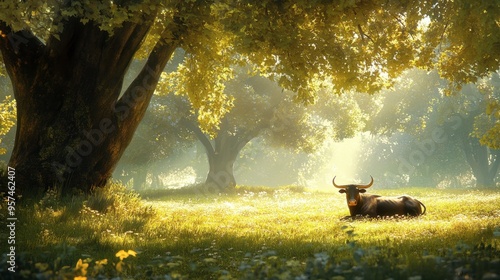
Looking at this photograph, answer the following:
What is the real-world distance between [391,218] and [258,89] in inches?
1030

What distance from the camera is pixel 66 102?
1403cm

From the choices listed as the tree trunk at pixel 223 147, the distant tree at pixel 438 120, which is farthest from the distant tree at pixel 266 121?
the distant tree at pixel 438 120

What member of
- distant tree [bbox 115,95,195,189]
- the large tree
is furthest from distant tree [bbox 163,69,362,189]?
the large tree

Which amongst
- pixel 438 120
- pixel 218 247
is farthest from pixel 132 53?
pixel 438 120

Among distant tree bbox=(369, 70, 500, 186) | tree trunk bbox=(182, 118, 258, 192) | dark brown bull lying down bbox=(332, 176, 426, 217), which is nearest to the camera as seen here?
dark brown bull lying down bbox=(332, 176, 426, 217)

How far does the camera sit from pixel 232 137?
41.0 metres

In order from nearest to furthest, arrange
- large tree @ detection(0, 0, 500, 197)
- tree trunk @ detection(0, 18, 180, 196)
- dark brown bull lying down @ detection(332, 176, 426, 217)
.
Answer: large tree @ detection(0, 0, 500, 197), tree trunk @ detection(0, 18, 180, 196), dark brown bull lying down @ detection(332, 176, 426, 217)

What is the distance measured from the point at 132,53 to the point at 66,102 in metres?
2.53

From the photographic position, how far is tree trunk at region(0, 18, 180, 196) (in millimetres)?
13703

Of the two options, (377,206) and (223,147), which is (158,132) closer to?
(223,147)

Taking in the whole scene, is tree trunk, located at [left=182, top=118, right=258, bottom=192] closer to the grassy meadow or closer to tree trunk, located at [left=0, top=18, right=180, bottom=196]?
the grassy meadow

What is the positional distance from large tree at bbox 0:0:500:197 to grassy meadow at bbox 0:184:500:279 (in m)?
1.53

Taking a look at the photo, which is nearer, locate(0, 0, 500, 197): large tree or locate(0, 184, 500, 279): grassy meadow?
locate(0, 184, 500, 279): grassy meadow

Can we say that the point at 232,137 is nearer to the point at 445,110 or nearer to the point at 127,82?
the point at 127,82
